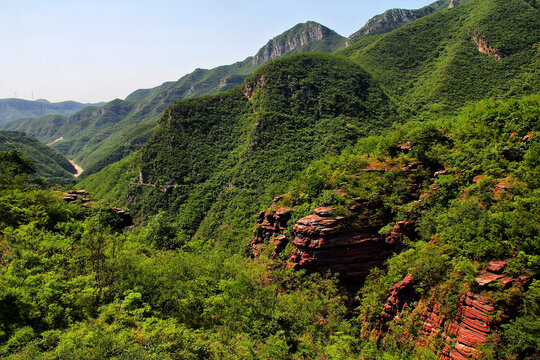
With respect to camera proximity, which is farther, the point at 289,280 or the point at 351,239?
the point at 289,280

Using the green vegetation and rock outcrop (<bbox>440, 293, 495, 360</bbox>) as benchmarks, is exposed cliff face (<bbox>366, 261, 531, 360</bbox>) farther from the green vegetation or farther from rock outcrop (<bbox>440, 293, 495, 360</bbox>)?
the green vegetation

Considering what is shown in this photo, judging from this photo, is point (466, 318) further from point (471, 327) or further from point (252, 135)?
point (252, 135)

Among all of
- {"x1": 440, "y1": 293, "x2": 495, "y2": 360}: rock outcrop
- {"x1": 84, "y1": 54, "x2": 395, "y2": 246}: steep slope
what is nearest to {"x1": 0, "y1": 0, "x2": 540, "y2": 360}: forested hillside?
{"x1": 440, "y1": 293, "x2": 495, "y2": 360}: rock outcrop

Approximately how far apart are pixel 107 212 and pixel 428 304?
161 ft

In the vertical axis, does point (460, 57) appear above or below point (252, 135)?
above

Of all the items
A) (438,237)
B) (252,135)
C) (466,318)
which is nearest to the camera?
(466,318)

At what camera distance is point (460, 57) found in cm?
10819

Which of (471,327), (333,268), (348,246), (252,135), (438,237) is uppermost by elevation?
(252,135)

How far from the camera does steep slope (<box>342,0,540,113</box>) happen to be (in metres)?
93.8

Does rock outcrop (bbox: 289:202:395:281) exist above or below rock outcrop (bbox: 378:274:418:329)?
above

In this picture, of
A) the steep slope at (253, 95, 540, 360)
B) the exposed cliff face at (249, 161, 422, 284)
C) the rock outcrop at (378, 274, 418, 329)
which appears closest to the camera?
the steep slope at (253, 95, 540, 360)

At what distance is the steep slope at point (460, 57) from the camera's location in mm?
93750

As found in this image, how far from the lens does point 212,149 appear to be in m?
120

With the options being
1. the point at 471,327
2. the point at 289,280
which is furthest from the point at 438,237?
the point at 289,280
